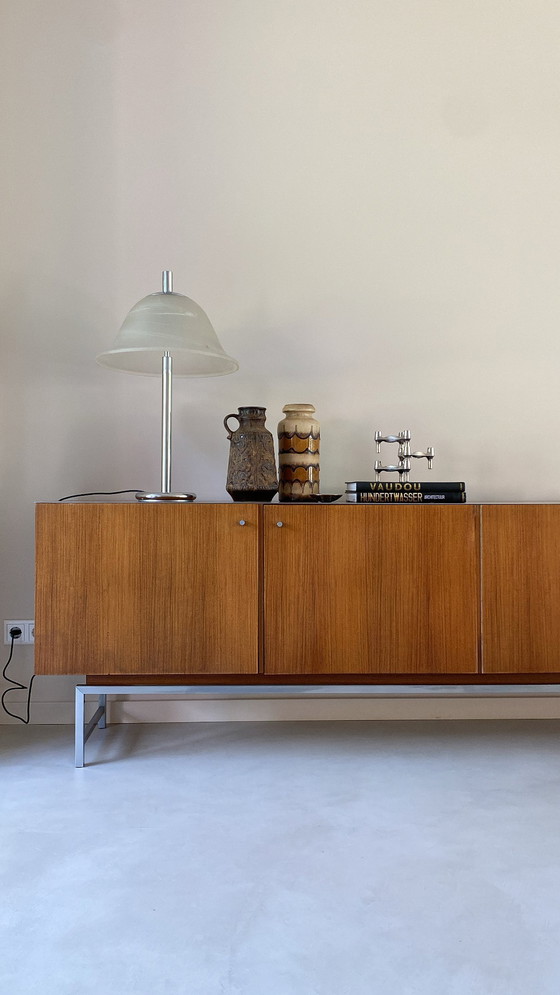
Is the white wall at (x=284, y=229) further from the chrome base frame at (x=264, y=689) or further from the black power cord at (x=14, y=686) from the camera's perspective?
the chrome base frame at (x=264, y=689)

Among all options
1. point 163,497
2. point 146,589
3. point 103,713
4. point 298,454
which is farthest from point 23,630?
point 298,454

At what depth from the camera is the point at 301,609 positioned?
1979mm

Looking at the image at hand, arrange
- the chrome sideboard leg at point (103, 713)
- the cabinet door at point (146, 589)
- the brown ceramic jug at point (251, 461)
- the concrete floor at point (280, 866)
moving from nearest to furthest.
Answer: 1. the concrete floor at point (280, 866)
2. the cabinet door at point (146, 589)
3. the brown ceramic jug at point (251, 461)
4. the chrome sideboard leg at point (103, 713)

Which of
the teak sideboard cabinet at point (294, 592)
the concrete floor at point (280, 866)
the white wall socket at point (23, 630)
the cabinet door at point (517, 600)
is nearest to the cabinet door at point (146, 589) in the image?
the teak sideboard cabinet at point (294, 592)

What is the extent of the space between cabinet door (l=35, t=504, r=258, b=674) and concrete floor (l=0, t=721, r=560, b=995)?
0.31 metres

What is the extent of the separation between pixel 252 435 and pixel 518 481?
992 mm

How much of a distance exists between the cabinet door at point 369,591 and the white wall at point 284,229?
0.48m

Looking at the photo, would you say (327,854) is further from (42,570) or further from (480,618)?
(42,570)

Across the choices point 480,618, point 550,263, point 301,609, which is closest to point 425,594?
point 480,618

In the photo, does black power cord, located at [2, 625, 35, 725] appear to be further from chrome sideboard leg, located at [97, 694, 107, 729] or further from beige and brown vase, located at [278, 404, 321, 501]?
beige and brown vase, located at [278, 404, 321, 501]

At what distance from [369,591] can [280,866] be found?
79cm

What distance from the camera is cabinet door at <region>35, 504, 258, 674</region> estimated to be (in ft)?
6.38

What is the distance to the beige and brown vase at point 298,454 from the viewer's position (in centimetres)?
212

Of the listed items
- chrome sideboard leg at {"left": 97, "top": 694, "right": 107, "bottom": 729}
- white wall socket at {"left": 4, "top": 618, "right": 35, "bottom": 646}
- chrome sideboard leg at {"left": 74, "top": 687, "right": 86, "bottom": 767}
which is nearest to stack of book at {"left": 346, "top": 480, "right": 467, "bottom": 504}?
chrome sideboard leg at {"left": 74, "top": 687, "right": 86, "bottom": 767}
